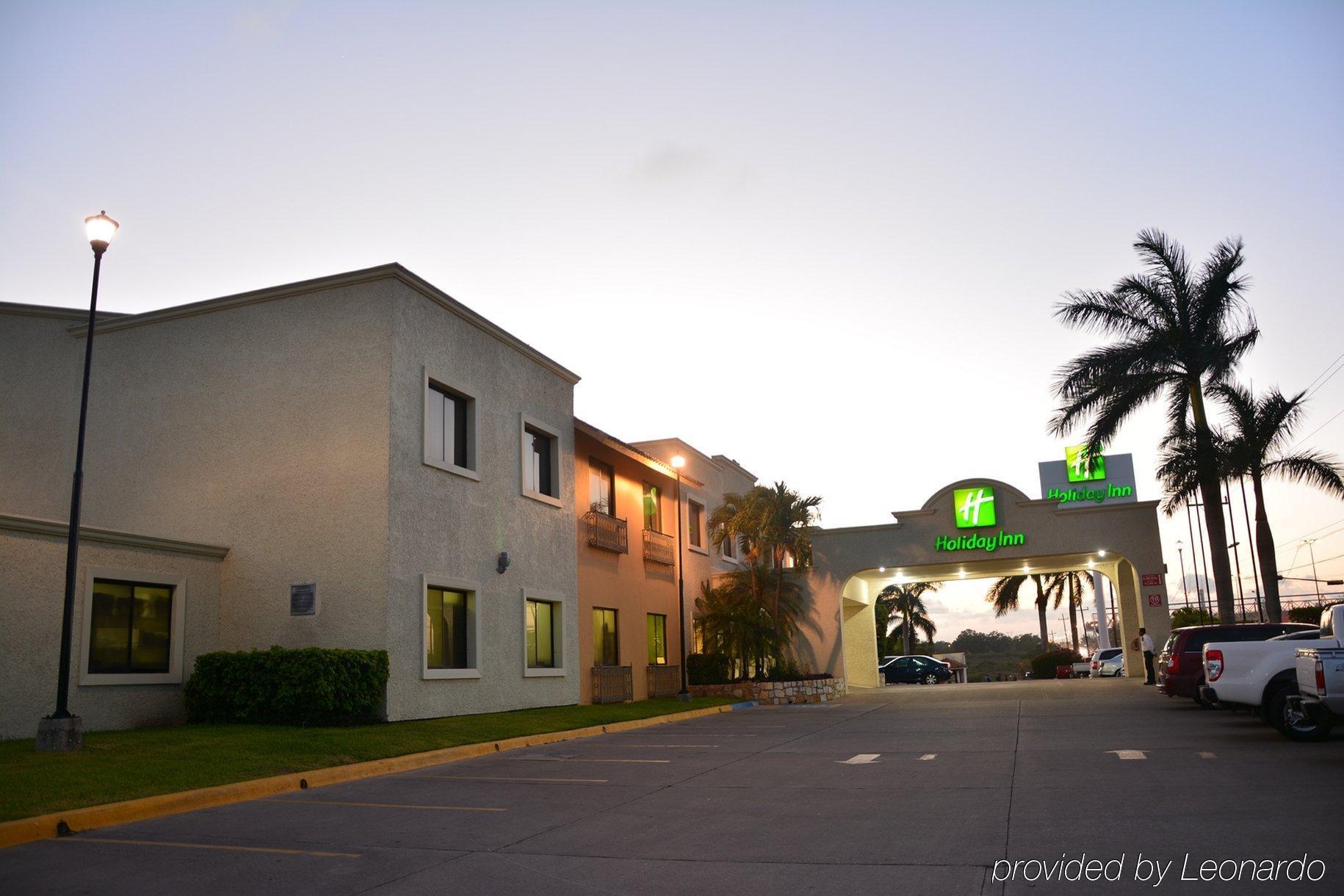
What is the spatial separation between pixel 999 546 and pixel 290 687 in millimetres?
24926

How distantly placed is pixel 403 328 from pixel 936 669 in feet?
112

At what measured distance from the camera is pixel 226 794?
1068 centimetres

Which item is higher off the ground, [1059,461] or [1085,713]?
[1059,461]

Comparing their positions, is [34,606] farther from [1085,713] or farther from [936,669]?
[936,669]

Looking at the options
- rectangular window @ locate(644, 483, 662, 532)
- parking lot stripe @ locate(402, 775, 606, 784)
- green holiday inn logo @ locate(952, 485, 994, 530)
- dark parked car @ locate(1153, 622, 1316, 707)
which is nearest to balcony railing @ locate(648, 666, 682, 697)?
rectangular window @ locate(644, 483, 662, 532)

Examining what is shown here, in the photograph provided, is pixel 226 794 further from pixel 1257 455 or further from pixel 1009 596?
pixel 1009 596

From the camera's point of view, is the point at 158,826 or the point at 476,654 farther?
the point at 476,654

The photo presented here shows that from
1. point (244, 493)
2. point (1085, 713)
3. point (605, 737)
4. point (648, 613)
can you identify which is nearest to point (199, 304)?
point (244, 493)

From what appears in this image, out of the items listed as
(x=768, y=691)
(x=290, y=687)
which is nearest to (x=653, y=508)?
(x=768, y=691)

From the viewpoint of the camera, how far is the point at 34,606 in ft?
50.9

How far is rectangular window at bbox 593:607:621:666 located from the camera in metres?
27.0

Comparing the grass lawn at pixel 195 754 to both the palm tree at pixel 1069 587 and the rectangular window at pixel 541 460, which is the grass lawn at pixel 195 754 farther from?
the palm tree at pixel 1069 587

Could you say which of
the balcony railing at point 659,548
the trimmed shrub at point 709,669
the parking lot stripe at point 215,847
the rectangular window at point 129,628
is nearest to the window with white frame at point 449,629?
the rectangular window at point 129,628

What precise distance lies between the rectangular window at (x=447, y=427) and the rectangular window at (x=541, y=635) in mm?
4011
